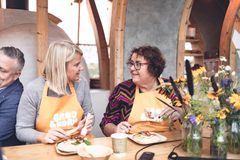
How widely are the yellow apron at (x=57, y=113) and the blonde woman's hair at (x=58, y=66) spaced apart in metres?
0.05

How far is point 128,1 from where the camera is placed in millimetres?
3027

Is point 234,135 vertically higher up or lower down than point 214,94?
lower down

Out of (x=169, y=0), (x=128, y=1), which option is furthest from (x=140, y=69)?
Answer: (x=169, y=0)

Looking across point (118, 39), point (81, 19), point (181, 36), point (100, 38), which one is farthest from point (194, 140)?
point (81, 19)

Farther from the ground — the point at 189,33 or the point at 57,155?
the point at 189,33

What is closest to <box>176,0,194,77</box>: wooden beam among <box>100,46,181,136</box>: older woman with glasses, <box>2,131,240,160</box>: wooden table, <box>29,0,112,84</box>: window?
<box>100,46,181,136</box>: older woman with glasses

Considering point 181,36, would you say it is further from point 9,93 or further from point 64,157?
point 64,157

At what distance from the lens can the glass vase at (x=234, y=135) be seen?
1398 millimetres

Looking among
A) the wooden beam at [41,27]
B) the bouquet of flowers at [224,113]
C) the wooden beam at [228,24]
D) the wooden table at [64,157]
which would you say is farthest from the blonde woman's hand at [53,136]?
the wooden beam at [228,24]

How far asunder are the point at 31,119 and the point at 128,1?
1746 mm

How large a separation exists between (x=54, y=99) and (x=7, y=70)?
34 cm

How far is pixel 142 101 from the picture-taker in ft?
6.55

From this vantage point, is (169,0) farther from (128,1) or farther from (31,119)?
(31,119)

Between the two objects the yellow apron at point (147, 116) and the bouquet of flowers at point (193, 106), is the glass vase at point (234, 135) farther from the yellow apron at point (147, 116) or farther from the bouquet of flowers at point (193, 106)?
the yellow apron at point (147, 116)
